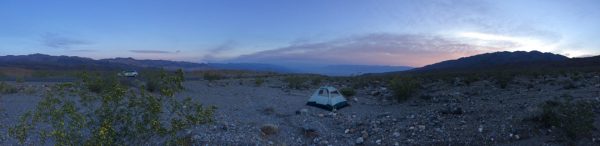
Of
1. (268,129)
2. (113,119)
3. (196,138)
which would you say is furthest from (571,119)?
(113,119)

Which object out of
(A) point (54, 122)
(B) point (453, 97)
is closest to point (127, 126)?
(A) point (54, 122)

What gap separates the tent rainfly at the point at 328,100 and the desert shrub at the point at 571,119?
8485 millimetres

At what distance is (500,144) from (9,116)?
1642 cm

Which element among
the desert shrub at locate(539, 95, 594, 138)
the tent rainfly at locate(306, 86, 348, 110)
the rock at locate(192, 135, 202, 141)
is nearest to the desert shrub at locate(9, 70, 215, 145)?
the rock at locate(192, 135, 202, 141)

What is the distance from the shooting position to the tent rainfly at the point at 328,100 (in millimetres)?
19562

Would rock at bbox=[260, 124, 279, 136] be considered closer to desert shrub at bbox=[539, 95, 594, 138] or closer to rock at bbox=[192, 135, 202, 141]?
rock at bbox=[192, 135, 202, 141]

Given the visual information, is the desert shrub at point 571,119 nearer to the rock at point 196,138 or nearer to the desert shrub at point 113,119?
the desert shrub at point 113,119

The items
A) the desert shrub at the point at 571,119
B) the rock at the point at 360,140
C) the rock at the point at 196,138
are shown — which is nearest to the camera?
the desert shrub at the point at 571,119

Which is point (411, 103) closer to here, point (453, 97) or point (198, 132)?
point (453, 97)

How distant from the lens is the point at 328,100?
19.6m

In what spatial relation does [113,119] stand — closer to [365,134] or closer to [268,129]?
[268,129]

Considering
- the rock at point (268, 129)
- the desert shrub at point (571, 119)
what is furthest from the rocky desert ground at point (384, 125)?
the desert shrub at point (571, 119)

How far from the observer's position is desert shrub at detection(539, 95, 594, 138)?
11.7 metres

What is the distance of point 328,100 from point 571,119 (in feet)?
31.9
